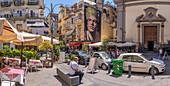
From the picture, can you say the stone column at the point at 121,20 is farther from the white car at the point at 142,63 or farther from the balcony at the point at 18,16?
the balcony at the point at 18,16

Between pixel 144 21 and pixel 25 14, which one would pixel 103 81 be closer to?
pixel 144 21

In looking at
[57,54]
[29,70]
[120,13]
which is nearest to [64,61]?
A: [57,54]

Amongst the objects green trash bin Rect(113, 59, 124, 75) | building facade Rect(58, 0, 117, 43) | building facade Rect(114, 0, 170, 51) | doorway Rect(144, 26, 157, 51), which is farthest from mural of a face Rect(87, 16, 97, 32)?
green trash bin Rect(113, 59, 124, 75)

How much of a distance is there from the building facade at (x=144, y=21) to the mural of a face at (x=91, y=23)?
8.89 m

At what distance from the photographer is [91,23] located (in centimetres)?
4044

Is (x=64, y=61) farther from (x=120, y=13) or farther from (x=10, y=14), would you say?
(x=10, y=14)

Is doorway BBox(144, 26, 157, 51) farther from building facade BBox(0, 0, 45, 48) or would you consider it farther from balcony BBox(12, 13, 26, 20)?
balcony BBox(12, 13, 26, 20)

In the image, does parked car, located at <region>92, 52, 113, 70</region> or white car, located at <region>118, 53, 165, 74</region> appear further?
parked car, located at <region>92, 52, 113, 70</region>

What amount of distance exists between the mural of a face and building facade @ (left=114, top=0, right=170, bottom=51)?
8.89 metres

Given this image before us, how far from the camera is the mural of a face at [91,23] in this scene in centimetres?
3985

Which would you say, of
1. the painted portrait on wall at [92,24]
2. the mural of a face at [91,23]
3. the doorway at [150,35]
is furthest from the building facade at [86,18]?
the doorway at [150,35]

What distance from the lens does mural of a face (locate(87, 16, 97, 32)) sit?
3985 centimetres

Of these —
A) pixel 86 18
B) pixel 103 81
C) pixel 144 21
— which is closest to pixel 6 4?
pixel 86 18

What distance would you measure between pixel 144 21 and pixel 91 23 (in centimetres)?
1421
